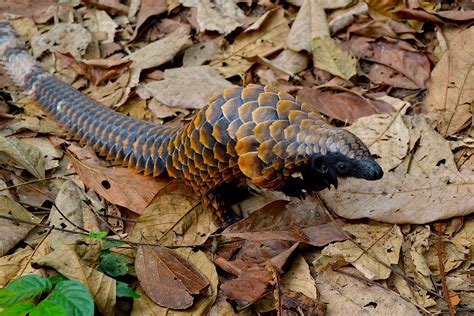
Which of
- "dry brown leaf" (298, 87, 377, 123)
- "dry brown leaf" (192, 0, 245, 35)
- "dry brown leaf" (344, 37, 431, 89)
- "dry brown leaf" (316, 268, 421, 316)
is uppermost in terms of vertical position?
"dry brown leaf" (192, 0, 245, 35)

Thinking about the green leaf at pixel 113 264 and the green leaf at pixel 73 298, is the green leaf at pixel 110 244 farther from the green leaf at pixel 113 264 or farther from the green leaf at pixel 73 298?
the green leaf at pixel 73 298

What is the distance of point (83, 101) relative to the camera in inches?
181

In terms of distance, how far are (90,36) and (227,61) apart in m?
1.27

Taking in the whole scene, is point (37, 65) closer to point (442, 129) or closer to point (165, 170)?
point (165, 170)

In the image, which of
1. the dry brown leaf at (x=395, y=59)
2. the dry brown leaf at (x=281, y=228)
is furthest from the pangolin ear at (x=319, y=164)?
the dry brown leaf at (x=395, y=59)

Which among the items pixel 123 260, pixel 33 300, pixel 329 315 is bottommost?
pixel 329 315

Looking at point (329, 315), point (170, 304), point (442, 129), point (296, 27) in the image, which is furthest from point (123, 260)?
point (296, 27)

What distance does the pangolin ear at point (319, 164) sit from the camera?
3.16 metres

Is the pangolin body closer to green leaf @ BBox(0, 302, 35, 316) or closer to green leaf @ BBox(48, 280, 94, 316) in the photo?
green leaf @ BBox(48, 280, 94, 316)

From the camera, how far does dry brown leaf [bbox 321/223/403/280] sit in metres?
3.36

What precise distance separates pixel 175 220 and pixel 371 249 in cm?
114

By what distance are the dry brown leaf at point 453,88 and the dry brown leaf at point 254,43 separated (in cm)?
127

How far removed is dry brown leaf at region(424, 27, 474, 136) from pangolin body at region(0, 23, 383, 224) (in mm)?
1267

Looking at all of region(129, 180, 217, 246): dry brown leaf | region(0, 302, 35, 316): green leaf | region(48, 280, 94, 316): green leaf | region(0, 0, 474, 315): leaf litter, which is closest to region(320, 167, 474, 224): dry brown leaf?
region(0, 0, 474, 315): leaf litter
